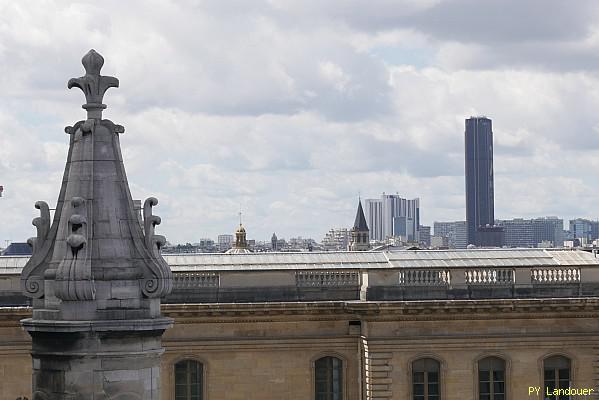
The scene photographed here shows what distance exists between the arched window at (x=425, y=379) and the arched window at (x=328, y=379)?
2.40 m

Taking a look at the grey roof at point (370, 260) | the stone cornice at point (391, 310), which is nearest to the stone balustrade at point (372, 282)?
the stone cornice at point (391, 310)

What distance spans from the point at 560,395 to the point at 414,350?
5.13 meters

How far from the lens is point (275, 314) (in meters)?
46.7

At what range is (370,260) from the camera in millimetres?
52469

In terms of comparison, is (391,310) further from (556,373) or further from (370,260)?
(370,260)

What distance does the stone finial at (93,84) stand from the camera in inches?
666

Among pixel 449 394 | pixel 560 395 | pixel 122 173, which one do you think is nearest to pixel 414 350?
pixel 449 394

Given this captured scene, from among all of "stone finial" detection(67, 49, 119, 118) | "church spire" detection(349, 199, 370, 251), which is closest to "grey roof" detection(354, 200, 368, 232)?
"church spire" detection(349, 199, 370, 251)

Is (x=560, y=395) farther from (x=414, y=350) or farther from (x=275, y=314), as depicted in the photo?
(x=275, y=314)

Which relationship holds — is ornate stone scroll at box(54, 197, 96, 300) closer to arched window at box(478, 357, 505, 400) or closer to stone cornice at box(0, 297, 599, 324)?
stone cornice at box(0, 297, 599, 324)

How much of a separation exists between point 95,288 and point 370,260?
1448 inches

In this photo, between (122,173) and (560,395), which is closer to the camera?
(122,173)

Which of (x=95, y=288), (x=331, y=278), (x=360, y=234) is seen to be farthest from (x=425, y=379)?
(x=360, y=234)

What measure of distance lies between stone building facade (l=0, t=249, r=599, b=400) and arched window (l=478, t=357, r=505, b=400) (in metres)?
0.05
